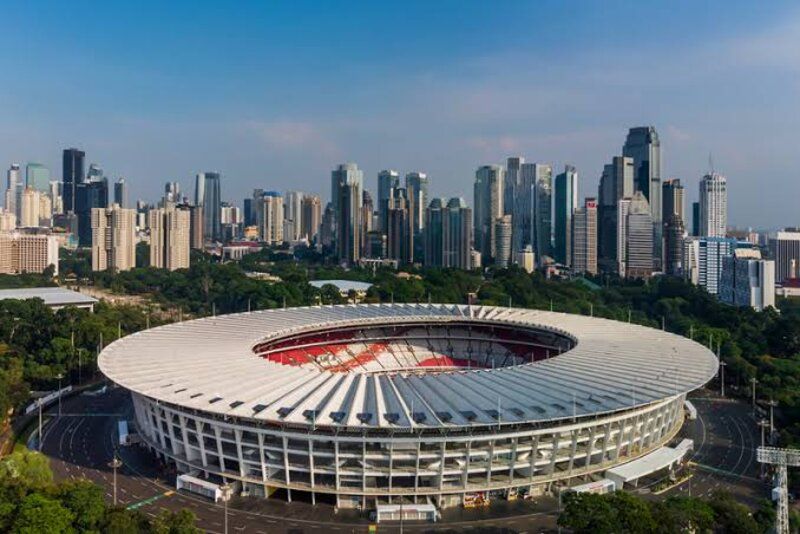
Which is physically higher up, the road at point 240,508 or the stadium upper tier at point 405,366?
the stadium upper tier at point 405,366

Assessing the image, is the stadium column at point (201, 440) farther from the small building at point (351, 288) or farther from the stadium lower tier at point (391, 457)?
the small building at point (351, 288)

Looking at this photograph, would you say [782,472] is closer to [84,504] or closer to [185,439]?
[185,439]

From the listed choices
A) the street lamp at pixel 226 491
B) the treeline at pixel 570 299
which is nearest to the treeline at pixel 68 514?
the street lamp at pixel 226 491

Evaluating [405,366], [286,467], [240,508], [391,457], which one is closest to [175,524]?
[240,508]

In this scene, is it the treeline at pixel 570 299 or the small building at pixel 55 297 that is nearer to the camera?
the treeline at pixel 570 299

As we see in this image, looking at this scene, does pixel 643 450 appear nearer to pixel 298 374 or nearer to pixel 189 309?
pixel 298 374

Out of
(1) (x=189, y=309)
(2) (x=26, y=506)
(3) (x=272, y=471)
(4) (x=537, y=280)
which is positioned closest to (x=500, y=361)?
(3) (x=272, y=471)

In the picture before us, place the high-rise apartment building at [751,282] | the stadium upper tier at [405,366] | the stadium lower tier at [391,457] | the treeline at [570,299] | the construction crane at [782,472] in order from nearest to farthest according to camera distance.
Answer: the construction crane at [782,472] → the stadium lower tier at [391,457] → the stadium upper tier at [405,366] → the treeline at [570,299] → the high-rise apartment building at [751,282]
